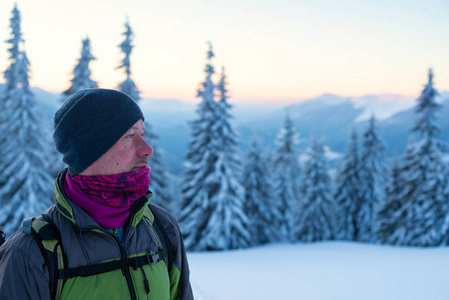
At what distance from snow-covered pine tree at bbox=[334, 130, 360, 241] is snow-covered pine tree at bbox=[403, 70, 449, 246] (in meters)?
7.62

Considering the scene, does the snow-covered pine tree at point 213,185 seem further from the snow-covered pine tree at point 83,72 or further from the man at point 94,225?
the man at point 94,225

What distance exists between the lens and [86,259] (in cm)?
167

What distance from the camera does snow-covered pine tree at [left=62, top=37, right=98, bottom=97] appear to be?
19.6 metres

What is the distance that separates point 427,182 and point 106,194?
26.2 m

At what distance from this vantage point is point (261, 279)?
9773mm

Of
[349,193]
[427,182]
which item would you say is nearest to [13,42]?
[427,182]

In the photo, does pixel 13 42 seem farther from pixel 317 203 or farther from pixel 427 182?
pixel 427 182

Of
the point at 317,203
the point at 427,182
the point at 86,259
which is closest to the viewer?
the point at 86,259

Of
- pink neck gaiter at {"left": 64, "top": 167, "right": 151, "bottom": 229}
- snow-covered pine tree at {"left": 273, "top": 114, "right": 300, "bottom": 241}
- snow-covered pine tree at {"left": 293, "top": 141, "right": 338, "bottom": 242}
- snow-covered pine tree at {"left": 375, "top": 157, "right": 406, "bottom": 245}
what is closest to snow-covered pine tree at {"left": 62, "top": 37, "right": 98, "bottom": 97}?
snow-covered pine tree at {"left": 273, "top": 114, "right": 300, "bottom": 241}

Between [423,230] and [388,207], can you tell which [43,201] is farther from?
[388,207]

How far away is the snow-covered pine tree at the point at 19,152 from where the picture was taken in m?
18.5

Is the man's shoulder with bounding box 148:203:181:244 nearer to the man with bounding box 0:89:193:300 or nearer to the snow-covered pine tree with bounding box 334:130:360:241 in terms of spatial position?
the man with bounding box 0:89:193:300

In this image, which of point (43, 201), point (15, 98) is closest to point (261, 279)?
point (43, 201)

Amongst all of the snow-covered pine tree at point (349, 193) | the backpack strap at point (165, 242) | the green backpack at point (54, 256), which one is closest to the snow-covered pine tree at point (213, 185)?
the snow-covered pine tree at point (349, 193)
